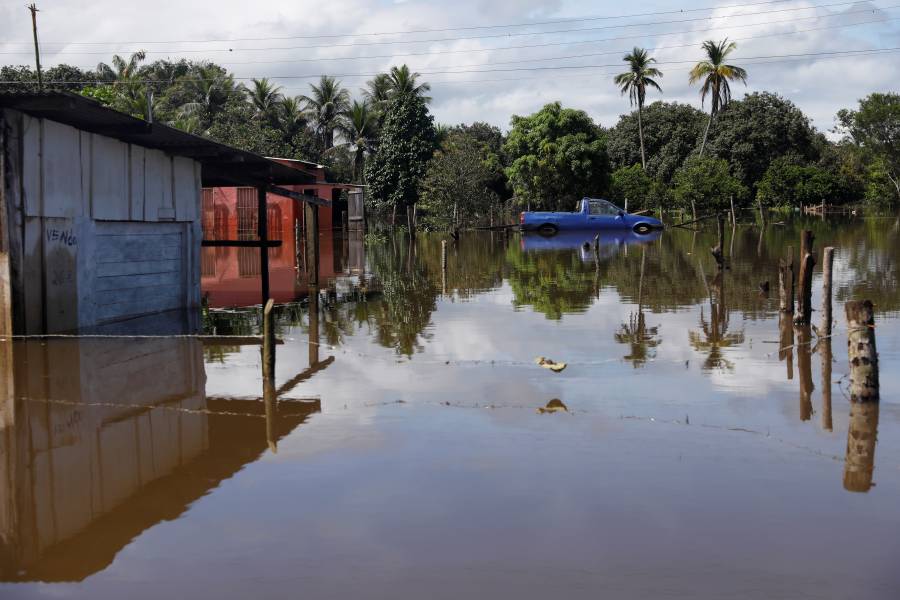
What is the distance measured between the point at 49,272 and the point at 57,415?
14.8 ft

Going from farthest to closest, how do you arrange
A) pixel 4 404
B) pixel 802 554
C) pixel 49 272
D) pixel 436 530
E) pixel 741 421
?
pixel 49 272 → pixel 4 404 → pixel 741 421 → pixel 436 530 → pixel 802 554

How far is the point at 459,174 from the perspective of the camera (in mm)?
49188

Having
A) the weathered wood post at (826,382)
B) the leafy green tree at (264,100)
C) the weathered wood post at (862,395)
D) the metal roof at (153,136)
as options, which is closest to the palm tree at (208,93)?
the leafy green tree at (264,100)

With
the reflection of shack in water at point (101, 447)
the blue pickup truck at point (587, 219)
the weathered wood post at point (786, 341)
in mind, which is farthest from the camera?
the blue pickup truck at point (587, 219)

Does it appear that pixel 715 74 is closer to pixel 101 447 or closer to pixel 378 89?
pixel 378 89

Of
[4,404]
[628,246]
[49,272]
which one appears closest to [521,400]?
[4,404]

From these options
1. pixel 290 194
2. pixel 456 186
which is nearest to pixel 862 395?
pixel 290 194

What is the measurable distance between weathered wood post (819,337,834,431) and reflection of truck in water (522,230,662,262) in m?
17.6

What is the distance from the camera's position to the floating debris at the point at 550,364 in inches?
466

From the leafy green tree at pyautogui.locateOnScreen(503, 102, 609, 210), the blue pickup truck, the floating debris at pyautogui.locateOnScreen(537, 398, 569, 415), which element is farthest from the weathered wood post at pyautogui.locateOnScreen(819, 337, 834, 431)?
the leafy green tree at pyautogui.locateOnScreen(503, 102, 609, 210)

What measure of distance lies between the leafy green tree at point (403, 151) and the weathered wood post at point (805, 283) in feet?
128

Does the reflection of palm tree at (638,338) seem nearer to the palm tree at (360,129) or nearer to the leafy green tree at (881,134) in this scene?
the palm tree at (360,129)

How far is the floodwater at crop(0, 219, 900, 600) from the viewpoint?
19.3 feet

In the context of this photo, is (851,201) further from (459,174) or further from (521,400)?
(521,400)
